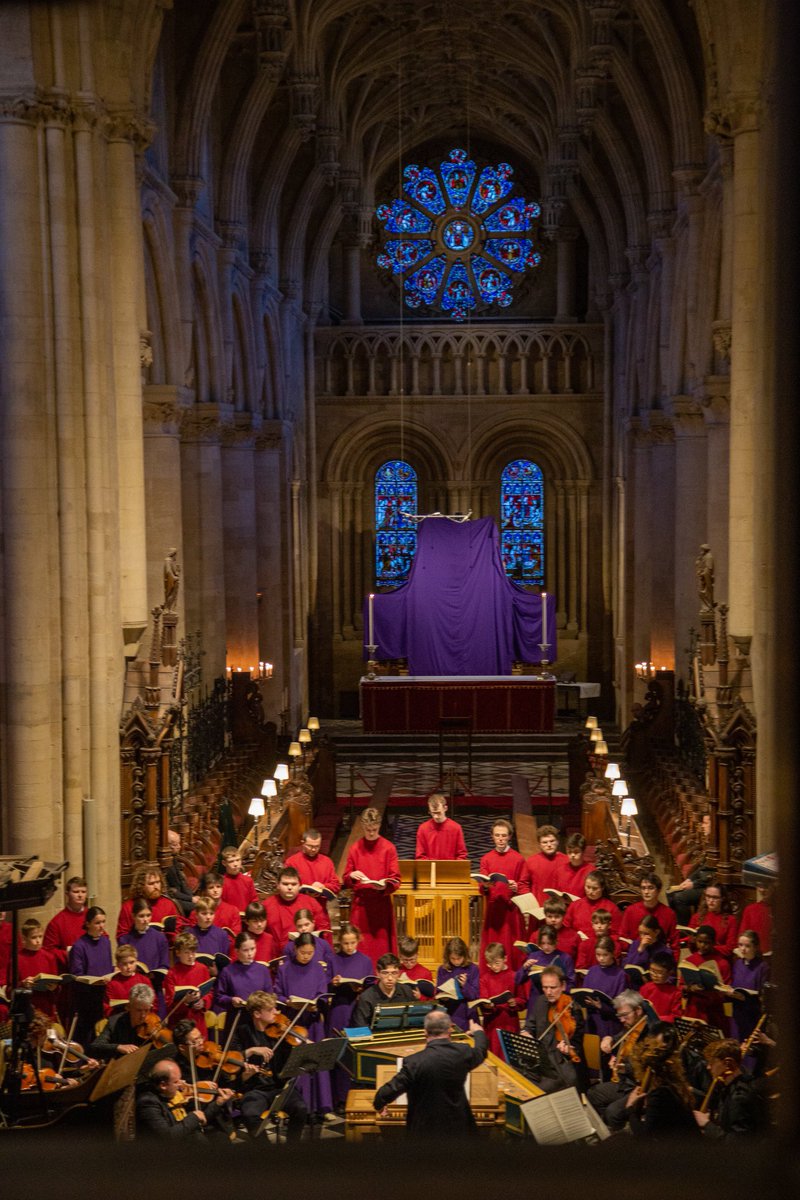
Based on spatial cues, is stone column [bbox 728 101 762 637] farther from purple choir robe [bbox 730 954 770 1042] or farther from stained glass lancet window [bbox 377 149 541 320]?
stained glass lancet window [bbox 377 149 541 320]

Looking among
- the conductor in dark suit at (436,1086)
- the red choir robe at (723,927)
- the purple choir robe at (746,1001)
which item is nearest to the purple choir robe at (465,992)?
the purple choir robe at (746,1001)

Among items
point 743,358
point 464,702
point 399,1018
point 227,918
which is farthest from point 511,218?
point 399,1018

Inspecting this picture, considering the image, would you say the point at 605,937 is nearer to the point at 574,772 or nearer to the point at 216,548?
the point at 574,772

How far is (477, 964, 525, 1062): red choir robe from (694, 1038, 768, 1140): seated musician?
6.94 ft

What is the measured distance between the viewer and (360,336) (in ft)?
115

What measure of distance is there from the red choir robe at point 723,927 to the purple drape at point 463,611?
58.0 feet

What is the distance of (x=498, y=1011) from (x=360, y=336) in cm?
2614

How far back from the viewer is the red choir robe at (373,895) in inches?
530

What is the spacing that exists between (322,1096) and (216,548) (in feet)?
47.6

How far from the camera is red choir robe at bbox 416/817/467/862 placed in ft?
48.3

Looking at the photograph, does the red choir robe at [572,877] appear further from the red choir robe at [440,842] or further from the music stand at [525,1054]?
the music stand at [525,1054]

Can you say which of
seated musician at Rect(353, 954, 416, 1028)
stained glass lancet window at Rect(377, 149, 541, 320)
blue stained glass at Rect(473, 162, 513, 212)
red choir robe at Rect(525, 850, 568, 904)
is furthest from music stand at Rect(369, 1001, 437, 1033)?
blue stained glass at Rect(473, 162, 513, 212)

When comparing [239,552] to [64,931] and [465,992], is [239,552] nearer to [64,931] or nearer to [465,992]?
[64,931]

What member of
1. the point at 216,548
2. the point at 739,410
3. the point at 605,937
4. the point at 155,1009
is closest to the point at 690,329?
the point at 739,410
